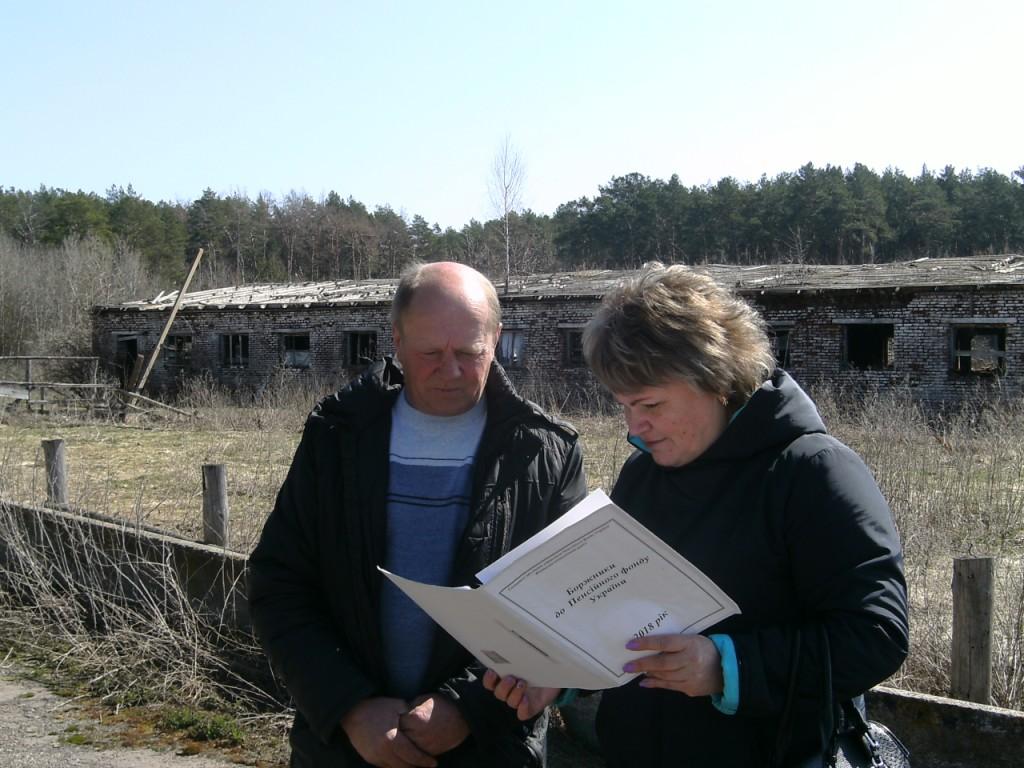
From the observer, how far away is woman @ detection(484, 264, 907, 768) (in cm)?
171

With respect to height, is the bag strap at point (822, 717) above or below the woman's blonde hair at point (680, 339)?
below

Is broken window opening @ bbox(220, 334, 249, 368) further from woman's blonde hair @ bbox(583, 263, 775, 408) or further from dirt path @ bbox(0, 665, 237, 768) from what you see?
woman's blonde hair @ bbox(583, 263, 775, 408)

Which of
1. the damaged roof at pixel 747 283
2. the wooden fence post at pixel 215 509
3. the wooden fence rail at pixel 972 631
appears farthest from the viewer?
the damaged roof at pixel 747 283

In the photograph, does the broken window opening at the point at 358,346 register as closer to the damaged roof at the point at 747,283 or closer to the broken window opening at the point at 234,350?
the damaged roof at the point at 747,283

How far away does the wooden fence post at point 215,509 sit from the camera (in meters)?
5.81

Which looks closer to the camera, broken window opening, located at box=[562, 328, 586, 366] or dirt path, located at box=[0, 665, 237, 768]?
dirt path, located at box=[0, 665, 237, 768]

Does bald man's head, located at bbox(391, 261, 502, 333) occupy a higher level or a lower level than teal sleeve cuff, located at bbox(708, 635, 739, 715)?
higher

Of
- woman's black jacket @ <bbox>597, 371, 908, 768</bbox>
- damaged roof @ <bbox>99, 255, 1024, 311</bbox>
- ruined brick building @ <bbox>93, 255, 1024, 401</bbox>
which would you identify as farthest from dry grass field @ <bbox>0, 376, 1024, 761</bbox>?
damaged roof @ <bbox>99, 255, 1024, 311</bbox>

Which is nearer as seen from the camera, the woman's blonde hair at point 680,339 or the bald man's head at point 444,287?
the woman's blonde hair at point 680,339

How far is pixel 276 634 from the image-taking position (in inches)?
96.4

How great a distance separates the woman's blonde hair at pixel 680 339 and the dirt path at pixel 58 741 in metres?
3.28

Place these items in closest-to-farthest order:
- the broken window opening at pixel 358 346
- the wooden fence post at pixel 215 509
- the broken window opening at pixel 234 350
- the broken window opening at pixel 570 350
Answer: the wooden fence post at pixel 215 509 < the broken window opening at pixel 570 350 < the broken window opening at pixel 358 346 < the broken window opening at pixel 234 350

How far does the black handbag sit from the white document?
0.20 meters

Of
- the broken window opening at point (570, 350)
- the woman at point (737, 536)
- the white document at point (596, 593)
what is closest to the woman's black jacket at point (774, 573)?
the woman at point (737, 536)
